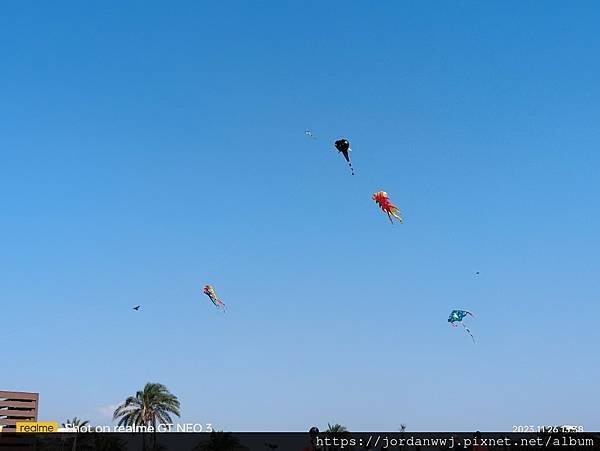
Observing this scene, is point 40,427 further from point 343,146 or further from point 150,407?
point 343,146

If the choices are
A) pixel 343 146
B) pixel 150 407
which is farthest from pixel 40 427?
pixel 343 146

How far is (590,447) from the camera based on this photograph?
4919cm

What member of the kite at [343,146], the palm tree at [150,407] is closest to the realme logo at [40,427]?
the palm tree at [150,407]

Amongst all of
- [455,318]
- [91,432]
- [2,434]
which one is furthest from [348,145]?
[2,434]

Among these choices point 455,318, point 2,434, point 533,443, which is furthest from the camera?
point 2,434

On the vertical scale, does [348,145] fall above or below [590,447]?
above

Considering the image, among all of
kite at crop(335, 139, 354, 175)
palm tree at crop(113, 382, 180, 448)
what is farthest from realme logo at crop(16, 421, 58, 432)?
kite at crop(335, 139, 354, 175)

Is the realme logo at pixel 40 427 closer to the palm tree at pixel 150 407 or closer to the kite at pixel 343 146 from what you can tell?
the palm tree at pixel 150 407

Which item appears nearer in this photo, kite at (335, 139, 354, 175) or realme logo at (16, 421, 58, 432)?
kite at (335, 139, 354, 175)

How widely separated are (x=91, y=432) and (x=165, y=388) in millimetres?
11852

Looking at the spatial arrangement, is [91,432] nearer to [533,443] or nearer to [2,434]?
[2,434]

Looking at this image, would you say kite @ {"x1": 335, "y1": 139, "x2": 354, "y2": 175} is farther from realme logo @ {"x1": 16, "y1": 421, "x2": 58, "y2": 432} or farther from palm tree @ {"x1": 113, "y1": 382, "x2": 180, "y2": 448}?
realme logo @ {"x1": 16, "y1": 421, "x2": 58, "y2": 432}

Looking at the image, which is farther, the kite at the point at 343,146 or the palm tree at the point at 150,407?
the palm tree at the point at 150,407

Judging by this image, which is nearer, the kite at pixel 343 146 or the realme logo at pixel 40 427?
the kite at pixel 343 146
